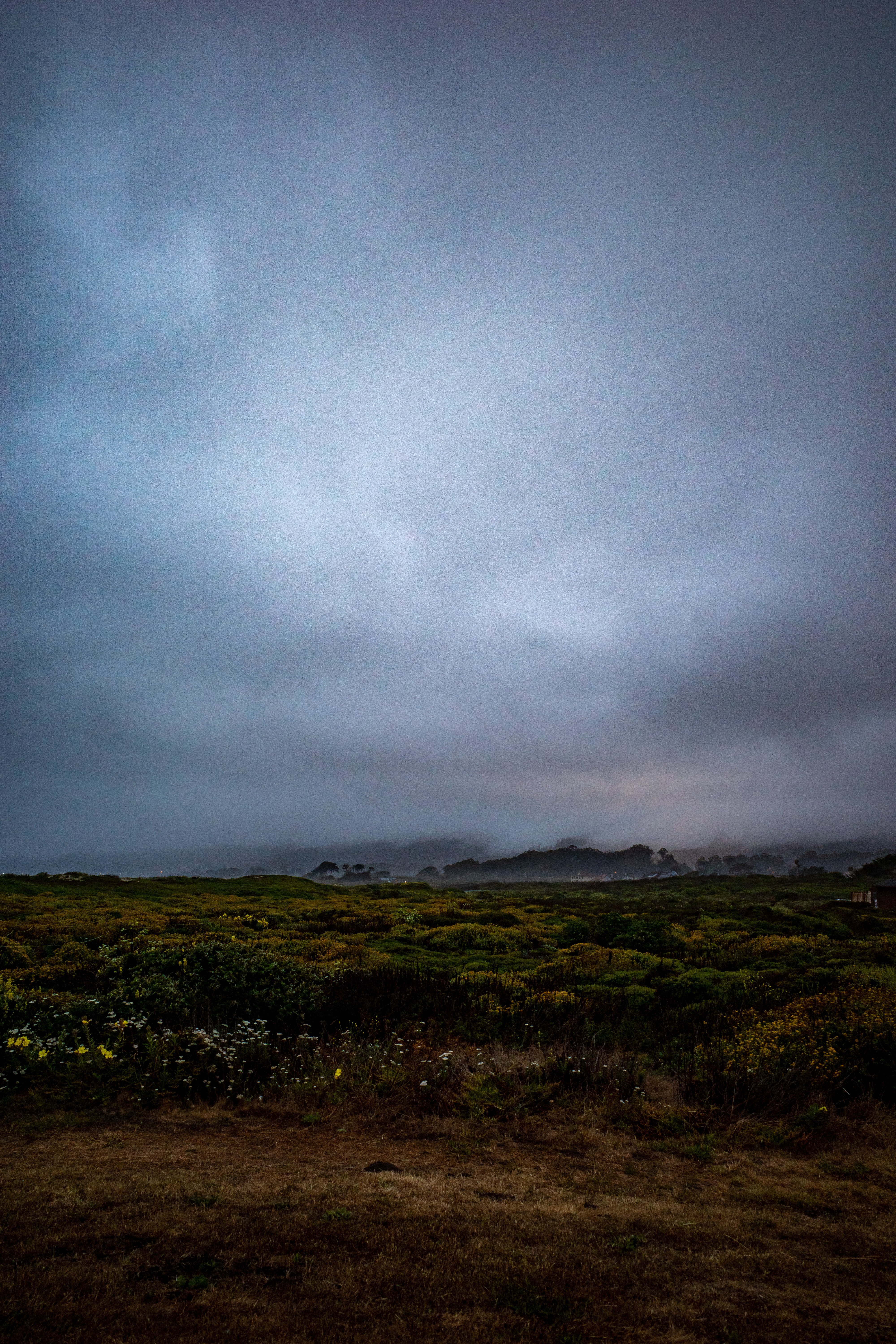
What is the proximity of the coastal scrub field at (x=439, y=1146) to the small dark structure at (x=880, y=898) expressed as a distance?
46.3 meters

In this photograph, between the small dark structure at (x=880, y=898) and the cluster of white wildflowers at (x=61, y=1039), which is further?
the small dark structure at (x=880, y=898)

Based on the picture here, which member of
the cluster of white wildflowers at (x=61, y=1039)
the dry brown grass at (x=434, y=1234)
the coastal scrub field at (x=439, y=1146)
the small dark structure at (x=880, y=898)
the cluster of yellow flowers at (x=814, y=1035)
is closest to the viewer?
the dry brown grass at (x=434, y=1234)

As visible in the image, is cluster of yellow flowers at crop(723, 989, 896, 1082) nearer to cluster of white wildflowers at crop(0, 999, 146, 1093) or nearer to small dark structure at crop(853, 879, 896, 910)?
cluster of white wildflowers at crop(0, 999, 146, 1093)

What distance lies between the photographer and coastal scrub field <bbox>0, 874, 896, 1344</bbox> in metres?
5.50

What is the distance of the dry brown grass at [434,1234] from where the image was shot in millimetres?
5211

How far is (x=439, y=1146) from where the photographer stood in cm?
969

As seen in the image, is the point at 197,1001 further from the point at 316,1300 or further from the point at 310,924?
the point at 310,924

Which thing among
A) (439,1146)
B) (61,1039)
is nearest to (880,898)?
(439,1146)

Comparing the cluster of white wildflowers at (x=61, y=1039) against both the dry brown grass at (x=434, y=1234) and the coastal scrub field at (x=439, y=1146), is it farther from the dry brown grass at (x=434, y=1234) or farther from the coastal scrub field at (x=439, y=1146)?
the dry brown grass at (x=434, y=1234)

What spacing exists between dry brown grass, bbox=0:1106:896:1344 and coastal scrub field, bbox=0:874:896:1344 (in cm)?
4

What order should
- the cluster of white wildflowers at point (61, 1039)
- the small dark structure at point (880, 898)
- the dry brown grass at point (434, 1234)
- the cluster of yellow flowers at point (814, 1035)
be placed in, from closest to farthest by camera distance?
1. the dry brown grass at point (434, 1234)
2. the cluster of white wildflowers at point (61, 1039)
3. the cluster of yellow flowers at point (814, 1035)
4. the small dark structure at point (880, 898)

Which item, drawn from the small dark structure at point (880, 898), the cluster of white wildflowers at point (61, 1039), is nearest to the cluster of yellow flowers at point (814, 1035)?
the cluster of white wildflowers at point (61, 1039)

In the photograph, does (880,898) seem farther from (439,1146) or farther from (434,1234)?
(434,1234)

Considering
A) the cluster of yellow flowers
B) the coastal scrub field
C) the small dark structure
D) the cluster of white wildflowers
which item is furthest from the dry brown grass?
the small dark structure
